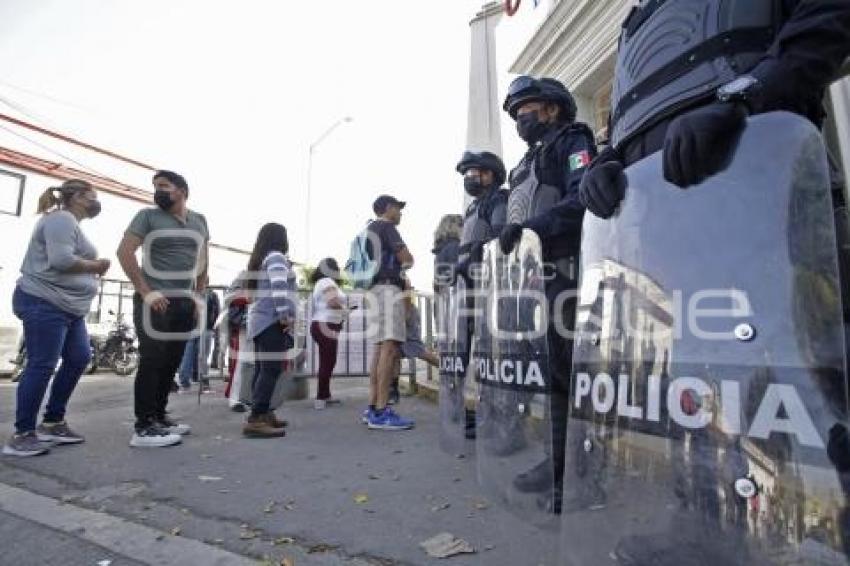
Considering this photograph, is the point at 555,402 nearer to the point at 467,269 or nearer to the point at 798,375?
the point at 798,375

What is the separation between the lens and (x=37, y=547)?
2.04 m

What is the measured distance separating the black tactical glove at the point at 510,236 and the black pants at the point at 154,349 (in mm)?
2731

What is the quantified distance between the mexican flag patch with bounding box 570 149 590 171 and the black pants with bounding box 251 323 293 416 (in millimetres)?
2689

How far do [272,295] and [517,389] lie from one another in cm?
273

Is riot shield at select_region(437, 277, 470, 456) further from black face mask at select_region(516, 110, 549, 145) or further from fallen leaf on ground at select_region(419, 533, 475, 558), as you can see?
fallen leaf on ground at select_region(419, 533, 475, 558)

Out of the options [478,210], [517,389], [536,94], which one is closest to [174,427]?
[478,210]

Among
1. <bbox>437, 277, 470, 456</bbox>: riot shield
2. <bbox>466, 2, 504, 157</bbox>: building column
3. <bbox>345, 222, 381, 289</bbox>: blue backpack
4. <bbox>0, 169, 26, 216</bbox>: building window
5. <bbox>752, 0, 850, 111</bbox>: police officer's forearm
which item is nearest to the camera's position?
<bbox>752, 0, 850, 111</bbox>: police officer's forearm

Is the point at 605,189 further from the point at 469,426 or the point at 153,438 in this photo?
the point at 153,438

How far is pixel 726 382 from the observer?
988mm

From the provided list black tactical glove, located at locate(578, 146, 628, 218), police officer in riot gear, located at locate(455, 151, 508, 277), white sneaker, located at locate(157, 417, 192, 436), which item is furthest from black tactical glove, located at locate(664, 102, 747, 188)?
white sneaker, located at locate(157, 417, 192, 436)

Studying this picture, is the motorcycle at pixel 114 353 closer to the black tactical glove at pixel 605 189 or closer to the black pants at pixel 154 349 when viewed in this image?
the black pants at pixel 154 349

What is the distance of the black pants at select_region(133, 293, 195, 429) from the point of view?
382 centimetres

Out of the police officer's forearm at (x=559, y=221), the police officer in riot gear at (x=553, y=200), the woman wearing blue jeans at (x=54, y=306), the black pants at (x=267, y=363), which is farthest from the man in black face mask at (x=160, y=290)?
the police officer's forearm at (x=559, y=221)

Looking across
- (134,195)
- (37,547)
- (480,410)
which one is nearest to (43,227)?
(37,547)
